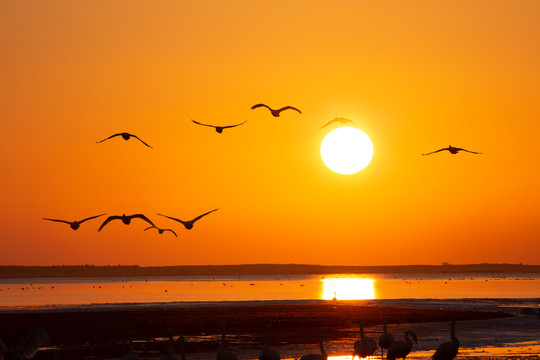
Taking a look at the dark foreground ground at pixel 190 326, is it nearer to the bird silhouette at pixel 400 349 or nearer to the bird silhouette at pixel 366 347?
the bird silhouette at pixel 366 347

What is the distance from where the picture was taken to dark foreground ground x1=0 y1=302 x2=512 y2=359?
136 feet

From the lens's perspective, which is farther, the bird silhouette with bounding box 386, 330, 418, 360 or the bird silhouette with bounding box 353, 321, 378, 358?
the bird silhouette with bounding box 353, 321, 378, 358

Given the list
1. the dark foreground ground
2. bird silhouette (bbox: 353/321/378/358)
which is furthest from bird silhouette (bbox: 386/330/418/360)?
the dark foreground ground

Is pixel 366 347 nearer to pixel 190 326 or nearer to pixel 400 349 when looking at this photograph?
pixel 400 349

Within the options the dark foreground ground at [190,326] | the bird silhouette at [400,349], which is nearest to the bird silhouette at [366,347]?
the bird silhouette at [400,349]

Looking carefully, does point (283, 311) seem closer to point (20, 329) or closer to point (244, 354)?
point (20, 329)

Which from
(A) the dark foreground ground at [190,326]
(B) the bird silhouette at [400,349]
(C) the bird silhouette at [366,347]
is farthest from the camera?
(A) the dark foreground ground at [190,326]

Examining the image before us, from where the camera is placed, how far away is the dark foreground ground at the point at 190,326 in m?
41.4

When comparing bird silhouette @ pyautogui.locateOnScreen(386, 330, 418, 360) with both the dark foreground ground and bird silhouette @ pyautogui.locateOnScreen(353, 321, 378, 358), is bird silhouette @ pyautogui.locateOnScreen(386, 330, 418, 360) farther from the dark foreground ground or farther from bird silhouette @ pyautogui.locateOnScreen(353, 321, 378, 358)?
the dark foreground ground

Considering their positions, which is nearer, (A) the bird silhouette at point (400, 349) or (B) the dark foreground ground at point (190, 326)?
(A) the bird silhouette at point (400, 349)

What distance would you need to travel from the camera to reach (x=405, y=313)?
6531 centimetres

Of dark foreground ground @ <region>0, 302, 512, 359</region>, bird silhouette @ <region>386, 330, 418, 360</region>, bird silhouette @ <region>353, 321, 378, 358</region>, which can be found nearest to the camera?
bird silhouette @ <region>386, 330, 418, 360</region>

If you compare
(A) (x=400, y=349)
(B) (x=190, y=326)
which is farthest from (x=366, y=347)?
(B) (x=190, y=326)

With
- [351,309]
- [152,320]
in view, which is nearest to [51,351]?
[152,320]
